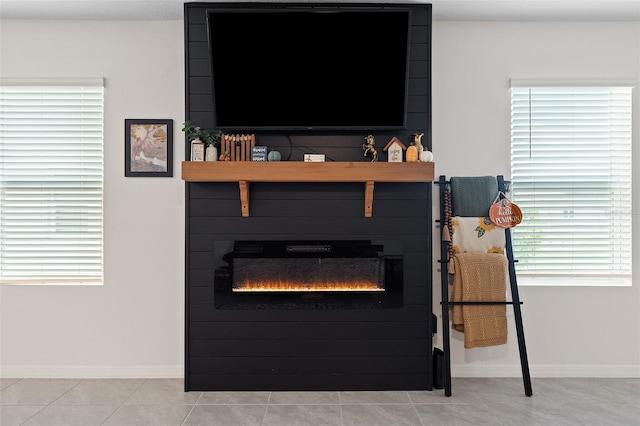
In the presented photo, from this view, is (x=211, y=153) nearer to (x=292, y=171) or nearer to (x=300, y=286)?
(x=292, y=171)

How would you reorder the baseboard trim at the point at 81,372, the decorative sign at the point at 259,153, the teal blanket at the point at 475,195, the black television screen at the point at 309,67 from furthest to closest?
1. the baseboard trim at the point at 81,372
2. the teal blanket at the point at 475,195
3. the decorative sign at the point at 259,153
4. the black television screen at the point at 309,67

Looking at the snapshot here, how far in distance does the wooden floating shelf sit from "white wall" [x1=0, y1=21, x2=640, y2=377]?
49cm

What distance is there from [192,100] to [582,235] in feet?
9.72

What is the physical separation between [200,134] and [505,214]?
2085 millimetres

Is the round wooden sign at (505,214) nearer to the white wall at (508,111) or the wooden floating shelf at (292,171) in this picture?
the white wall at (508,111)

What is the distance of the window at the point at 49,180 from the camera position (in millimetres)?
3029

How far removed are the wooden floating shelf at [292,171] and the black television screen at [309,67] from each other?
10.6 inches

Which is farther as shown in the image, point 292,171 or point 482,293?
point 482,293

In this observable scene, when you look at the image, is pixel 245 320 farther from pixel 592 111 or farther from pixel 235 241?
pixel 592 111

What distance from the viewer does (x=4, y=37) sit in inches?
119

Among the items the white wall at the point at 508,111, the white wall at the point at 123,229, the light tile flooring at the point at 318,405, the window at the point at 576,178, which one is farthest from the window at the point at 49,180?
the window at the point at 576,178

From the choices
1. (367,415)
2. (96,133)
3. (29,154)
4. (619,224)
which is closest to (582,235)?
(619,224)

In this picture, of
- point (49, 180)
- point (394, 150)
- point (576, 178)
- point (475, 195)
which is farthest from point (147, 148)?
point (576, 178)

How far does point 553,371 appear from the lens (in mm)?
3002
